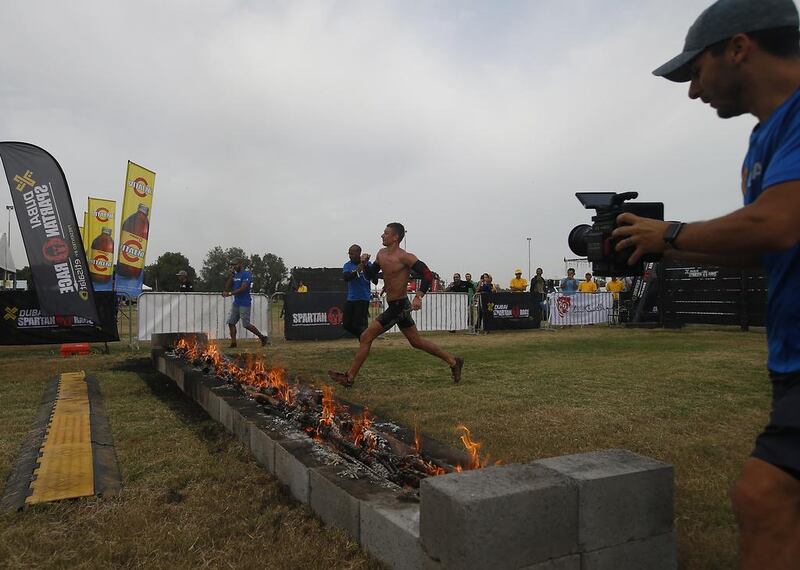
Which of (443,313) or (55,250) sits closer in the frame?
(55,250)

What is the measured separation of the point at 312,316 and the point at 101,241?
361 inches

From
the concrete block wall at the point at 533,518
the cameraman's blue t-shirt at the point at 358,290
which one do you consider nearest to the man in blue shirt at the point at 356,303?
the cameraman's blue t-shirt at the point at 358,290

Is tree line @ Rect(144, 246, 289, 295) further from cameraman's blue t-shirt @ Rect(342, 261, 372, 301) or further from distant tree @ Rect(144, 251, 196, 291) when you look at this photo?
cameraman's blue t-shirt @ Rect(342, 261, 372, 301)

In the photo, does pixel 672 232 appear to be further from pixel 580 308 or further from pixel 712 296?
pixel 580 308

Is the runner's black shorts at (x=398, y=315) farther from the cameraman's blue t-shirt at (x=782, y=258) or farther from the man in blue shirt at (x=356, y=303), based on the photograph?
the cameraman's blue t-shirt at (x=782, y=258)

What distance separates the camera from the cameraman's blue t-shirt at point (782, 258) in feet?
4.34

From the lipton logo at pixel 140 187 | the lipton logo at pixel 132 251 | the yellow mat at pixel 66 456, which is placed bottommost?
the yellow mat at pixel 66 456

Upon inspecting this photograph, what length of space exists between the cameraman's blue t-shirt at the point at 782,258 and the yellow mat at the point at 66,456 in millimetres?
3728

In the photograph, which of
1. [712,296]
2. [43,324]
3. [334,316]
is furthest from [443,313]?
[43,324]

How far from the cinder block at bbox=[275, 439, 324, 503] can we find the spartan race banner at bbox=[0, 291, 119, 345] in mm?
9253

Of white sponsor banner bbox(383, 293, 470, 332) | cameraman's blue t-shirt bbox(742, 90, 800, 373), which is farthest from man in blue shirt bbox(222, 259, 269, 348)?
cameraman's blue t-shirt bbox(742, 90, 800, 373)

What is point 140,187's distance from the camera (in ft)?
56.8

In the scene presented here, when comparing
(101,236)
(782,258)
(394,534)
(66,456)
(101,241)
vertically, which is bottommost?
(66,456)

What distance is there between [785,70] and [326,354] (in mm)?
10407
